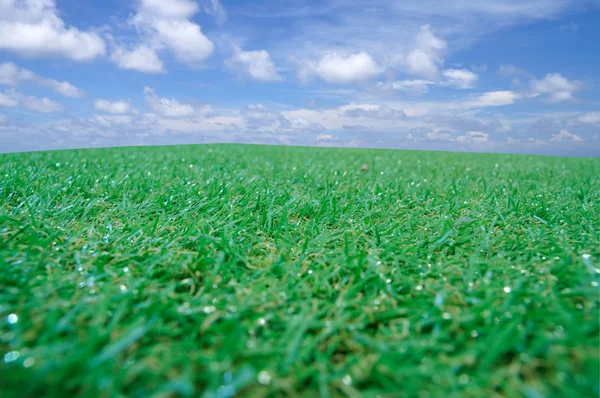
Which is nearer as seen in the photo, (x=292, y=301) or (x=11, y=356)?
(x=11, y=356)

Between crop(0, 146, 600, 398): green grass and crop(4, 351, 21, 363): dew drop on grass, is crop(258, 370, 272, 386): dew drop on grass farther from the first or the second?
crop(4, 351, 21, 363): dew drop on grass

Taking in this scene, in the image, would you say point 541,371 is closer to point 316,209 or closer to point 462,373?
point 462,373

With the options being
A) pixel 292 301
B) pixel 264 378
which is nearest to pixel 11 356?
pixel 264 378

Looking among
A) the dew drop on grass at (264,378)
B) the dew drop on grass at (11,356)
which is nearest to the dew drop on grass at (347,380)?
the dew drop on grass at (264,378)

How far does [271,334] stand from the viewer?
1.14 metres

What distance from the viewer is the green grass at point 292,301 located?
968 millimetres

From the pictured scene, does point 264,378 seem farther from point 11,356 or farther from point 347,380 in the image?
point 11,356

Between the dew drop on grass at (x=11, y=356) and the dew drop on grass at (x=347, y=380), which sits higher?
the dew drop on grass at (x=11, y=356)

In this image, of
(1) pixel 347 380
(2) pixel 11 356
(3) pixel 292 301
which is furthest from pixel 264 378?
(2) pixel 11 356

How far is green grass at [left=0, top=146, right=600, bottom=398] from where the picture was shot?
0.97 m

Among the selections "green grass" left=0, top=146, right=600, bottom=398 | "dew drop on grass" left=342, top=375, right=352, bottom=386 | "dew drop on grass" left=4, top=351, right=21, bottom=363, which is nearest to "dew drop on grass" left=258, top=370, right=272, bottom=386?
"green grass" left=0, top=146, right=600, bottom=398

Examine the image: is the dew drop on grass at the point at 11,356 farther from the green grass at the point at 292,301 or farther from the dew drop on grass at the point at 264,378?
the dew drop on grass at the point at 264,378

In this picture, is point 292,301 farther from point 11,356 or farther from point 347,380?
point 11,356

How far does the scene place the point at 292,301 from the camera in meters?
1.32
